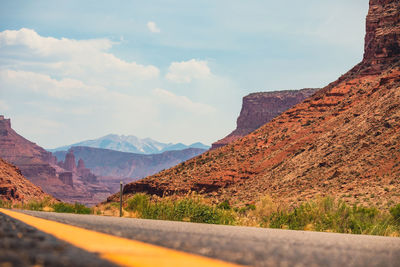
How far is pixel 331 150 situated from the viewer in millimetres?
42125

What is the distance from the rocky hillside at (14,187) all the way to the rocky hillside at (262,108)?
94.3 m

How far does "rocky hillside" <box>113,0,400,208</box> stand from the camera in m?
35.4

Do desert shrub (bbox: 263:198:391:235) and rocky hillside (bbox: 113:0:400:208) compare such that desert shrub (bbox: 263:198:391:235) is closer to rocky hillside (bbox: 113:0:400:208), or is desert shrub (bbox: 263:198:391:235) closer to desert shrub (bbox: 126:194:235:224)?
desert shrub (bbox: 126:194:235:224)

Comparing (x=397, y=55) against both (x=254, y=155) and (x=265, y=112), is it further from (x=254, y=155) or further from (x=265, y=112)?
(x=265, y=112)

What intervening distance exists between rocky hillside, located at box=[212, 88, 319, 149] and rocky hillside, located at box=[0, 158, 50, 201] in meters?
94.3

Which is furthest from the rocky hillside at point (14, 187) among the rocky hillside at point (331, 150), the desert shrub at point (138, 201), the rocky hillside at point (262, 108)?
the rocky hillside at point (262, 108)

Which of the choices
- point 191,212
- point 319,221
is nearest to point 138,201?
point 191,212

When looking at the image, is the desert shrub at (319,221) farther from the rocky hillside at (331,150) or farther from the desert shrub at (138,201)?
the rocky hillside at (331,150)

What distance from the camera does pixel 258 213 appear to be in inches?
631

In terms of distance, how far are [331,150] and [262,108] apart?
118853 mm

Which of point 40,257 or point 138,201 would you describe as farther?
point 138,201

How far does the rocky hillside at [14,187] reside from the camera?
55594 millimetres

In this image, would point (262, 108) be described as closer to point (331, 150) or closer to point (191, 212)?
point (331, 150)

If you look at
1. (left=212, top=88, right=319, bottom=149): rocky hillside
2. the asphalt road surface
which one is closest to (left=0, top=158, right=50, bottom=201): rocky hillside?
the asphalt road surface
